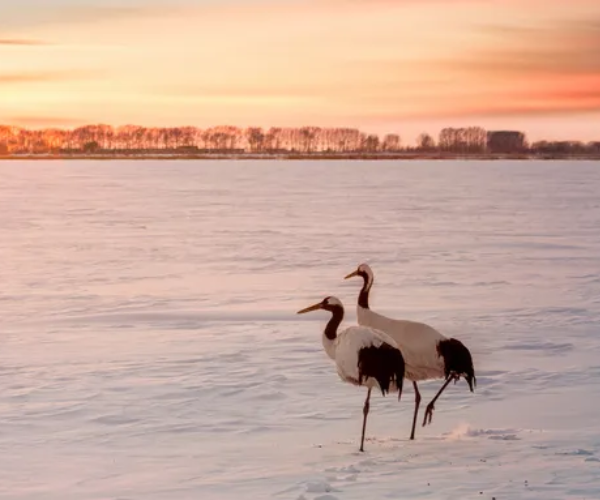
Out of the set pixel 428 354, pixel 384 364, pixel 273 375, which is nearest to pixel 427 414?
pixel 428 354

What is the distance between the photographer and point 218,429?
9258 mm

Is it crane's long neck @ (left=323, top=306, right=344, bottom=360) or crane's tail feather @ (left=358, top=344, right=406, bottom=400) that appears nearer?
crane's tail feather @ (left=358, top=344, right=406, bottom=400)

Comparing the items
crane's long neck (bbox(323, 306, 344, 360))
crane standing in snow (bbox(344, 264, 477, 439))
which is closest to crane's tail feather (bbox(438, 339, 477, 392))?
crane standing in snow (bbox(344, 264, 477, 439))

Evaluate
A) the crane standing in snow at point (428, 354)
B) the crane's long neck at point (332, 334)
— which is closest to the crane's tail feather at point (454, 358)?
the crane standing in snow at point (428, 354)

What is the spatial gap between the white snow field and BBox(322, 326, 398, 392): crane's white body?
0.56 metres

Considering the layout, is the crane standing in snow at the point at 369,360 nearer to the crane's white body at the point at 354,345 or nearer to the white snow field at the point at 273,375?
the crane's white body at the point at 354,345

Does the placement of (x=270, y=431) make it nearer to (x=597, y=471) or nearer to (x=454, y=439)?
(x=454, y=439)

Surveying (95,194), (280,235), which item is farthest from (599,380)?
(95,194)

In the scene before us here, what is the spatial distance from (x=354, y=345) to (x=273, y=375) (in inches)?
115

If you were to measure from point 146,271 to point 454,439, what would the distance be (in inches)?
550

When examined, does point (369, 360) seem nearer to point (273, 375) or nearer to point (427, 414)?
point (427, 414)

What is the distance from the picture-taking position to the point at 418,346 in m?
8.92

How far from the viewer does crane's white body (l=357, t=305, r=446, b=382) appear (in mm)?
8891

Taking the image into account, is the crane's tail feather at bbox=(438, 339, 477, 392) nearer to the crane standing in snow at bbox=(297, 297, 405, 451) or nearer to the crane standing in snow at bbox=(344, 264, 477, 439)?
the crane standing in snow at bbox=(344, 264, 477, 439)
